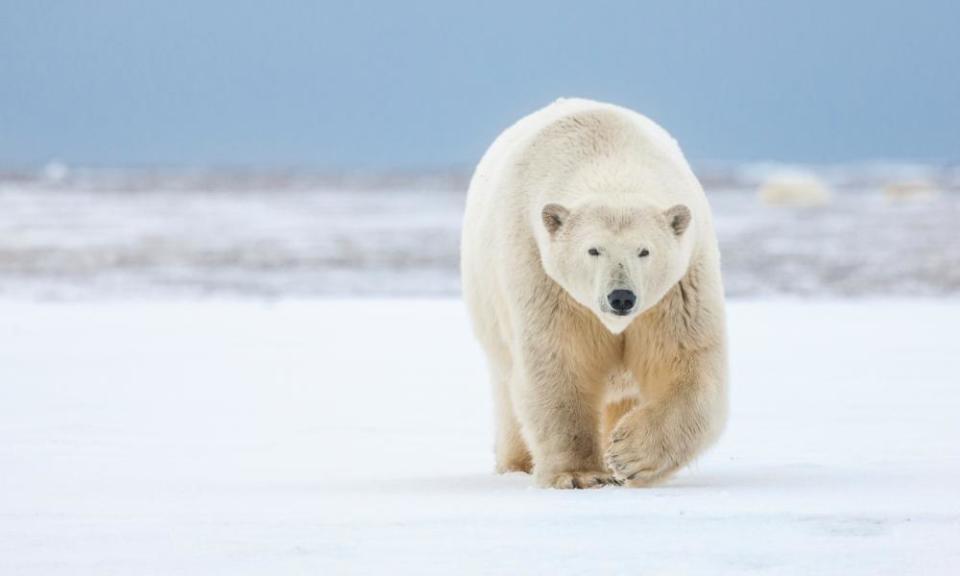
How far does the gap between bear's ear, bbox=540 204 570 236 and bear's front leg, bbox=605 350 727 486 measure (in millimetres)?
592

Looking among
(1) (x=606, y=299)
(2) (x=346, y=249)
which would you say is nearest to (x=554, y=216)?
(1) (x=606, y=299)

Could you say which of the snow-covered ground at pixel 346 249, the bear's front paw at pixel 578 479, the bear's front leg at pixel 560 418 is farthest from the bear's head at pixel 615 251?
the snow-covered ground at pixel 346 249

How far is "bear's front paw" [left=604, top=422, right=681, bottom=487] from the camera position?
4855 millimetres

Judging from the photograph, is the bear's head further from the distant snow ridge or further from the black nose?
the distant snow ridge

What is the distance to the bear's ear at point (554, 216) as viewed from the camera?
4801 mm

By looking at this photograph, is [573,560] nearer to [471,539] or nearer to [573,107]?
[471,539]

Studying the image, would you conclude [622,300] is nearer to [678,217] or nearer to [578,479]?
[678,217]

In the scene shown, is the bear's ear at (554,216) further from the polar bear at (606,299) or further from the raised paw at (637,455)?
the raised paw at (637,455)

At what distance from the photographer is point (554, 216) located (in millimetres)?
4816

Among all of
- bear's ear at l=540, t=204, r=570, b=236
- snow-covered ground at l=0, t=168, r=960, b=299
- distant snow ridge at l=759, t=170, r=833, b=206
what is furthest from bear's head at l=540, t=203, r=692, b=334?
distant snow ridge at l=759, t=170, r=833, b=206

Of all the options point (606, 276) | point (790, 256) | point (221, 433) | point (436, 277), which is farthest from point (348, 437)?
point (790, 256)

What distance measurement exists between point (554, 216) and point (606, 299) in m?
0.44

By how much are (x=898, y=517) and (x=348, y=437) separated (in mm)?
2885

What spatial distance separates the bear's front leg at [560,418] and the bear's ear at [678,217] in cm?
57
